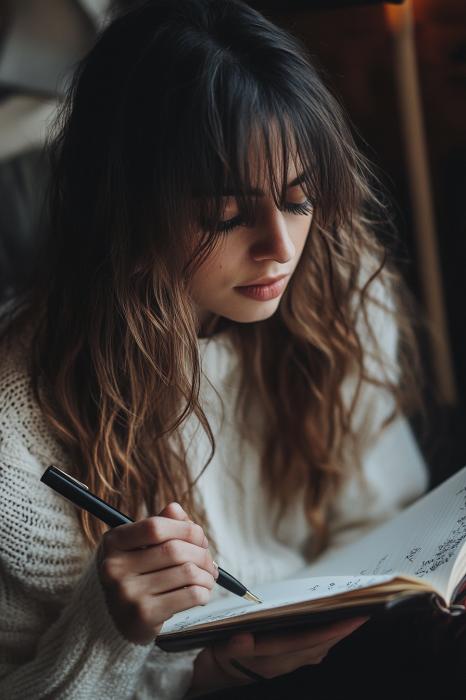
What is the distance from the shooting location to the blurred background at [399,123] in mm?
1179

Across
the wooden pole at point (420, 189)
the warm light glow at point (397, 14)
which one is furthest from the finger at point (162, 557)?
the warm light glow at point (397, 14)

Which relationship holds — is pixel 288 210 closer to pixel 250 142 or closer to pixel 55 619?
pixel 250 142

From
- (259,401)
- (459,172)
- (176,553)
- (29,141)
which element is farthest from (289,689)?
(29,141)

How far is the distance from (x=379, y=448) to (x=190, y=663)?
402mm

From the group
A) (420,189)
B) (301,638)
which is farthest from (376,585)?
(420,189)

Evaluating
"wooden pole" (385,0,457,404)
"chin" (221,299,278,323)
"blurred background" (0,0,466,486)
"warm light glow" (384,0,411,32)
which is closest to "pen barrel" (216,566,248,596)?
"chin" (221,299,278,323)

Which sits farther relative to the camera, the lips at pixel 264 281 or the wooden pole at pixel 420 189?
the wooden pole at pixel 420 189

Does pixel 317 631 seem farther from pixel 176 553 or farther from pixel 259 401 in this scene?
pixel 259 401

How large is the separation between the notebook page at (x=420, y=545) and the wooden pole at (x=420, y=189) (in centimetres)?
47

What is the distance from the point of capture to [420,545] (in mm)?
737

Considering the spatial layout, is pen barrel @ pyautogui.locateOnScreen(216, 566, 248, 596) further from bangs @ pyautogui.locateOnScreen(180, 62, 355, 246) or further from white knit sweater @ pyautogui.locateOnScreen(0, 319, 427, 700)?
bangs @ pyautogui.locateOnScreen(180, 62, 355, 246)

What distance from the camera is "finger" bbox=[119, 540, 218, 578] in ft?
2.27

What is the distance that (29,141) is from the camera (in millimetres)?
1307

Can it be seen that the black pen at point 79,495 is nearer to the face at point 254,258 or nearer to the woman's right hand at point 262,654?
the woman's right hand at point 262,654
